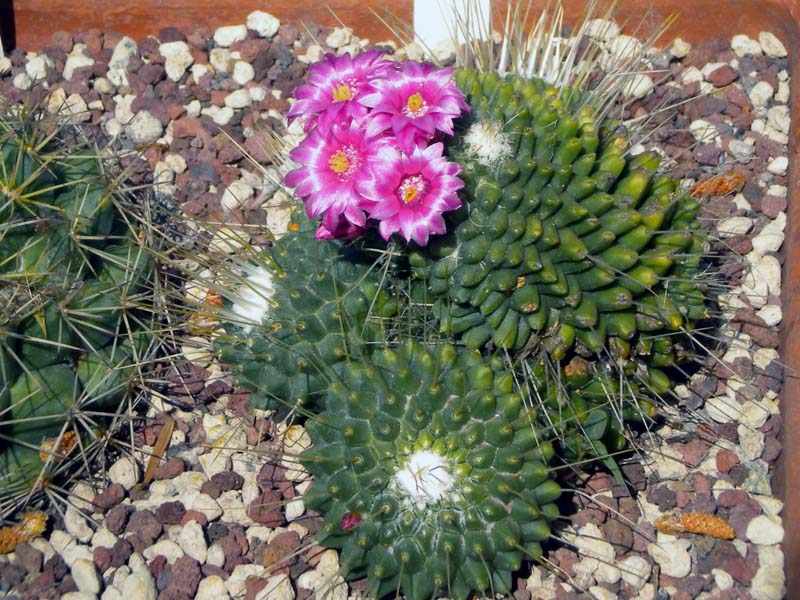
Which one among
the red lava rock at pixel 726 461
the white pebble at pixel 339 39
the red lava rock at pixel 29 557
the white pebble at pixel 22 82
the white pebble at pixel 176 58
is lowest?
the red lava rock at pixel 29 557

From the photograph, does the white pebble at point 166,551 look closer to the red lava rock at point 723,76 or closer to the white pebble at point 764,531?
the white pebble at point 764,531

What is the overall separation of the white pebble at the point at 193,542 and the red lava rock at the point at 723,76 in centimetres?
263

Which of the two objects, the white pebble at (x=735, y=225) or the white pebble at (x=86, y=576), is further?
the white pebble at (x=735, y=225)

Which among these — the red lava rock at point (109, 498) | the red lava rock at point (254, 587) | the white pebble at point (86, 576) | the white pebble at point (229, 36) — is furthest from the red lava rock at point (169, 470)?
the white pebble at point (229, 36)

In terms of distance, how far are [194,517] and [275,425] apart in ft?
1.25

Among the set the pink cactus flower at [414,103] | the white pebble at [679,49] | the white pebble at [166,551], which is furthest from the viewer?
the white pebble at [679,49]

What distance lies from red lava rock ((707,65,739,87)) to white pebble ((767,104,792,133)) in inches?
8.1

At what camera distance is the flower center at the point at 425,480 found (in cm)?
208

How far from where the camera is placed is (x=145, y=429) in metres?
2.81

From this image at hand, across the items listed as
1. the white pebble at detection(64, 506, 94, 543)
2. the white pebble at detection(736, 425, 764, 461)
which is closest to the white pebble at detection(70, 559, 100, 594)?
the white pebble at detection(64, 506, 94, 543)

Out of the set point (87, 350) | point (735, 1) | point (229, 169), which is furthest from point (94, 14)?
point (735, 1)

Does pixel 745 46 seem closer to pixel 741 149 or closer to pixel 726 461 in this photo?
pixel 741 149

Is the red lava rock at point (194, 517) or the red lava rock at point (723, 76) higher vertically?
the red lava rock at point (723, 76)

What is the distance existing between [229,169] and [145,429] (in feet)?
3.60
